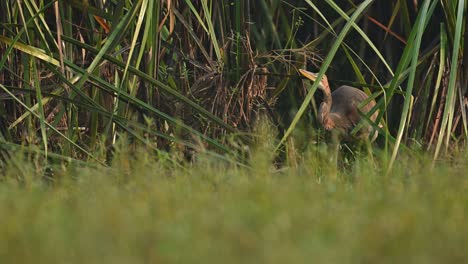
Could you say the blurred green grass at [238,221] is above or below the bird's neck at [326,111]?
above

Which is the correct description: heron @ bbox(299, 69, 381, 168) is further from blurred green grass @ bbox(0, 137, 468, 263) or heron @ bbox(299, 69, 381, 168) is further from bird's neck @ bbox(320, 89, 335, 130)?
blurred green grass @ bbox(0, 137, 468, 263)

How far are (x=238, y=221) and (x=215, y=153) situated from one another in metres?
1.63

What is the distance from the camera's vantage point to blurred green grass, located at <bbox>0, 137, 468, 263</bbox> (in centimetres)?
205

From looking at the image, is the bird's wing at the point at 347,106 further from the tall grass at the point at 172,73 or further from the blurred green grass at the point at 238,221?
the blurred green grass at the point at 238,221

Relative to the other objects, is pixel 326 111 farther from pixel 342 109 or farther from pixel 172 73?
pixel 172 73

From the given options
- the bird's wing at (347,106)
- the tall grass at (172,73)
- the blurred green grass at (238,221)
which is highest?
the blurred green grass at (238,221)

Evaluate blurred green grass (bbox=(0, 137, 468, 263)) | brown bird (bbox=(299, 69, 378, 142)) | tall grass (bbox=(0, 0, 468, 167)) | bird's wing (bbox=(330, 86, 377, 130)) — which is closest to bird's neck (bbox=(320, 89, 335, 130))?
brown bird (bbox=(299, 69, 378, 142))

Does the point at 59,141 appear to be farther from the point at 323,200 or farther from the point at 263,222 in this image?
the point at 263,222

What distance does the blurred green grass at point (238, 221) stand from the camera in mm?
2047

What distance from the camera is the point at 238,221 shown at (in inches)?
87.6

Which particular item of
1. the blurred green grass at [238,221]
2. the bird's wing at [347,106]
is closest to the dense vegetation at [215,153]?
the blurred green grass at [238,221]

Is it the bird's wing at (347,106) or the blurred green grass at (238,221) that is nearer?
the blurred green grass at (238,221)

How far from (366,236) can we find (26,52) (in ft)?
7.74

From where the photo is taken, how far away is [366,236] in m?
2.21
